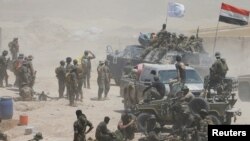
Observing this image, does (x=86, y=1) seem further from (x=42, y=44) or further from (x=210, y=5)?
(x=42, y=44)

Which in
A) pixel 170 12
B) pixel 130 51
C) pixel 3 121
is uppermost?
pixel 170 12

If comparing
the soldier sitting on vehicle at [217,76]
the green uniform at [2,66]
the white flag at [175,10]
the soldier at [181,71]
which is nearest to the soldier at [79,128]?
the soldier at [181,71]

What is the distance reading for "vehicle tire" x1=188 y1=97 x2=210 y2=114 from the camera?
1495 cm

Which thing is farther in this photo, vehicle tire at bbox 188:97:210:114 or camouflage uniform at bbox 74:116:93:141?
vehicle tire at bbox 188:97:210:114

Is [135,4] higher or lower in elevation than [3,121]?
higher

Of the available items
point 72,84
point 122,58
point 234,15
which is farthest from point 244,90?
point 72,84

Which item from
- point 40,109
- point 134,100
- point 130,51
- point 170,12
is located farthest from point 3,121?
point 170,12

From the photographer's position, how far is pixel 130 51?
27.0 m

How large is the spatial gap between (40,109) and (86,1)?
197 ft

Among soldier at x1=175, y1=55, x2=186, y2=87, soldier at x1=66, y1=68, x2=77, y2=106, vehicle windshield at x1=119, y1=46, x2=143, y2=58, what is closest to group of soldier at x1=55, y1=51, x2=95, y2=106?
soldier at x1=66, y1=68, x2=77, y2=106

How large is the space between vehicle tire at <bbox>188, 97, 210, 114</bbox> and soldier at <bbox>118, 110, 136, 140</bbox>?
1665mm

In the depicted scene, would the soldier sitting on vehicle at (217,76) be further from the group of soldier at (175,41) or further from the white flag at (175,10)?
the white flag at (175,10)

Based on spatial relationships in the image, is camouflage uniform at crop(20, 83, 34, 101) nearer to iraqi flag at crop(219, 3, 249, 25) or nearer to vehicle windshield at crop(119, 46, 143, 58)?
vehicle windshield at crop(119, 46, 143, 58)

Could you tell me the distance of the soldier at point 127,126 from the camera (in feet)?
50.9
